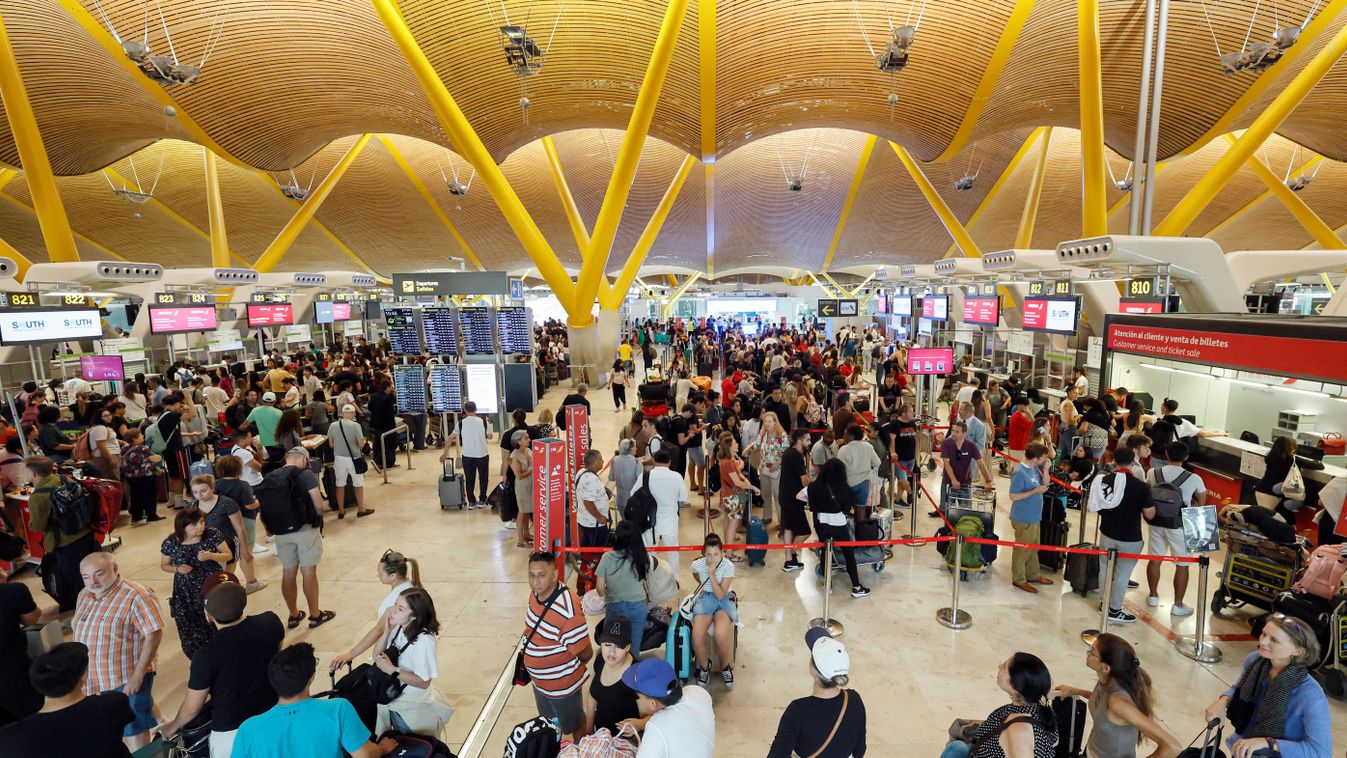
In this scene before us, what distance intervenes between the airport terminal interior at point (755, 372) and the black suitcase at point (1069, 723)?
0.7 inches

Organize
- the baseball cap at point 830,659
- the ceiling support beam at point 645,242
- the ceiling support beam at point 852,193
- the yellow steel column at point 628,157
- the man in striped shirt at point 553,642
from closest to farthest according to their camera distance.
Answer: the baseball cap at point 830,659, the man in striped shirt at point 553,642, the yellow steel column at point 628,157, the ceiling support beam at point 645,242, the ceiling support beam at point 852,193

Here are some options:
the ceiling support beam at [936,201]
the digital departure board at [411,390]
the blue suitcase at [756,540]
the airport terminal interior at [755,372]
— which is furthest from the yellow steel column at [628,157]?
the ceiling support beam at [936,201]

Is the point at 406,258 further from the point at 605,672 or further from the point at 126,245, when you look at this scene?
the point at 605,672

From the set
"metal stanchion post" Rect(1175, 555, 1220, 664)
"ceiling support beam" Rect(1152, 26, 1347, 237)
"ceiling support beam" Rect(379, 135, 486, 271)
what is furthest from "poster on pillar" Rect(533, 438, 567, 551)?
"ceiling support beam" Rect(379, 135, 486, 271)

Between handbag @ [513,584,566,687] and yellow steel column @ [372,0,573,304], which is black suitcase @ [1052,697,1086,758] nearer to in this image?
handbag @ [513,584,566,687]

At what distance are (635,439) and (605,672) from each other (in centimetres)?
508

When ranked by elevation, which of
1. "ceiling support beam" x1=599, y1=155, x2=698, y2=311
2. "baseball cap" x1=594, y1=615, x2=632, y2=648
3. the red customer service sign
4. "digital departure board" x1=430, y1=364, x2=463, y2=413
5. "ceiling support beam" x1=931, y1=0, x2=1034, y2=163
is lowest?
"baseball cap" x1=594, y1=615, x2=632, y2=648

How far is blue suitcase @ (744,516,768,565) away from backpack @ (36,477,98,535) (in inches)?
232

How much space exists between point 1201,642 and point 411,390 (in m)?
10.6

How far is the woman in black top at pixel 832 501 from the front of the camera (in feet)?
18.8

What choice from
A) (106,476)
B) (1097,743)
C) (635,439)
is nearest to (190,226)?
(106,476)

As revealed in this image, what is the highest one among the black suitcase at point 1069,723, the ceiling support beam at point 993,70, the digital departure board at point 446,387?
the ceiling support beam at point 993,70

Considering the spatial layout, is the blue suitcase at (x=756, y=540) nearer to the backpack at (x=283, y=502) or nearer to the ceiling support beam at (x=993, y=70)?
the backpack at (x=283, y=502)

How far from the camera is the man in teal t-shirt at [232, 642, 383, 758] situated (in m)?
2.47
